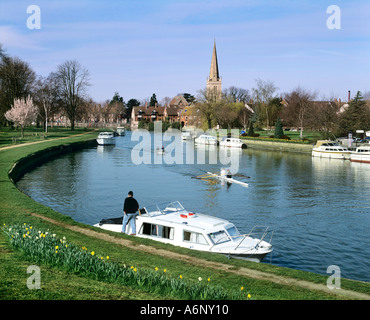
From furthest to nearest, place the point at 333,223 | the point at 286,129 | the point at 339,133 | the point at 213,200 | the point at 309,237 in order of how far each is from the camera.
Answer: the point at 286,129, the point at 339,133, the point at 213,200, the point at 333,223, the point at 309,237

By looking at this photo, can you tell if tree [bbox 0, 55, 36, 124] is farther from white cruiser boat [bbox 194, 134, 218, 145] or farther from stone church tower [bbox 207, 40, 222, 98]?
stone church tower [bbox 207, 40, 222, 98]

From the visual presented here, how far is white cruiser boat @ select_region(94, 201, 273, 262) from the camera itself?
18234 mm

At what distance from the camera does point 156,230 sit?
20359 mm

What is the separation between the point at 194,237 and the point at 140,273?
7112 mm

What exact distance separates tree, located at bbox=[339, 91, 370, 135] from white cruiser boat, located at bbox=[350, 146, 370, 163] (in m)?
15.8

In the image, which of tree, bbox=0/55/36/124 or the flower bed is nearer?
the flower bed

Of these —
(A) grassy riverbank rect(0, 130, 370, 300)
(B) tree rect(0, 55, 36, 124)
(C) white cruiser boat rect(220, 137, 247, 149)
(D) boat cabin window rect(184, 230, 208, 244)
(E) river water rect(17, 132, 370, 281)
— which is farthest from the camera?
(B) tree rect(0, 55, 36, 124)

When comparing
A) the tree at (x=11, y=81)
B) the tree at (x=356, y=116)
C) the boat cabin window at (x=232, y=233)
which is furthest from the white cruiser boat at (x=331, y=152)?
the tree at (x=11, y=81)

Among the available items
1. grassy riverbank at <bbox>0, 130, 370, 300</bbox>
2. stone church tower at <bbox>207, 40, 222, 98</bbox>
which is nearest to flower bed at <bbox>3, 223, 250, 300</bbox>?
grassy riverbank at <bbox>0, 130, 370, 300</bbox>

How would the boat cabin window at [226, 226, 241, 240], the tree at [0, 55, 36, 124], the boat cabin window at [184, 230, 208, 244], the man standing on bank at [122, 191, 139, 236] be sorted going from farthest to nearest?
1. the tree at [0, 55, 36, 124]
2. the man standing on bank at [122, 191, 139, 236]
3. the boat cabin window at [226, 226, 241, 240]
4. the boat cabin window at [184, 230, 208, 244]

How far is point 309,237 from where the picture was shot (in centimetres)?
2448
